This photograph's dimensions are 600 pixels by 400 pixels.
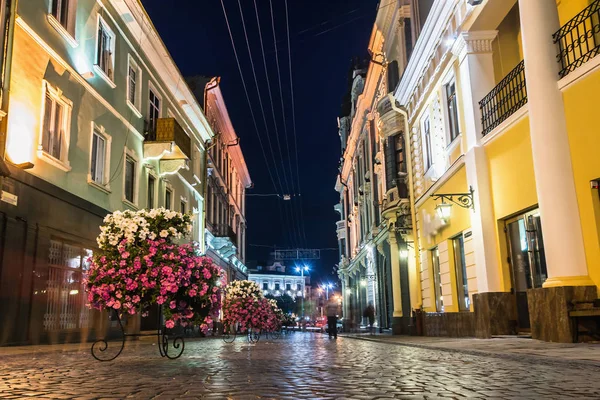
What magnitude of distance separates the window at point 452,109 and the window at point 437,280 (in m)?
3.82

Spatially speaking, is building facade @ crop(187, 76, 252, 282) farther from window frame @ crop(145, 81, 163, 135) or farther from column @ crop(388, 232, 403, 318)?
column @ crop(388, 232, 403, 318)

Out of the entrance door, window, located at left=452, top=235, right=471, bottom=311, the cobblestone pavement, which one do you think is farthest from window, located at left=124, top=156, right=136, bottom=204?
the entrance door

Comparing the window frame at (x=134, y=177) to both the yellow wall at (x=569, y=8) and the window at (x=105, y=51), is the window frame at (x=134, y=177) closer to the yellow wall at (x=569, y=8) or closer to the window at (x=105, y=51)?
the window at (x=105, y=51)

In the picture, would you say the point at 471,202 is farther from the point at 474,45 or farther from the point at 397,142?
the point at 397,142

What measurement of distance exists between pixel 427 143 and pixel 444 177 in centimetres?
334

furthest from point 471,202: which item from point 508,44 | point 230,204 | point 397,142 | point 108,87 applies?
point 230,204

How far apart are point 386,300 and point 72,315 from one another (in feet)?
53.5

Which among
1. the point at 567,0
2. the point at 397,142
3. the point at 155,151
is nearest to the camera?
the point at 567,0

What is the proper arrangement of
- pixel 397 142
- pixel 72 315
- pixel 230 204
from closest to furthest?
pixel 72 315, pixel 397 142, pixel 230 204

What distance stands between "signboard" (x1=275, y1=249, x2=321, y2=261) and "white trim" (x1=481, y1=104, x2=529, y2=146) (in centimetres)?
4255

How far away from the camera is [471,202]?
13562mm

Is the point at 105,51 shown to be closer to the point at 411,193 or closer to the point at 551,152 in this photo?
the point at 411,193

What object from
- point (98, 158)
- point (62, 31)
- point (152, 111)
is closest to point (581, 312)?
point (62, 31)

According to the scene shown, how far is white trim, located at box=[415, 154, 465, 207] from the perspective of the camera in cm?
1432
